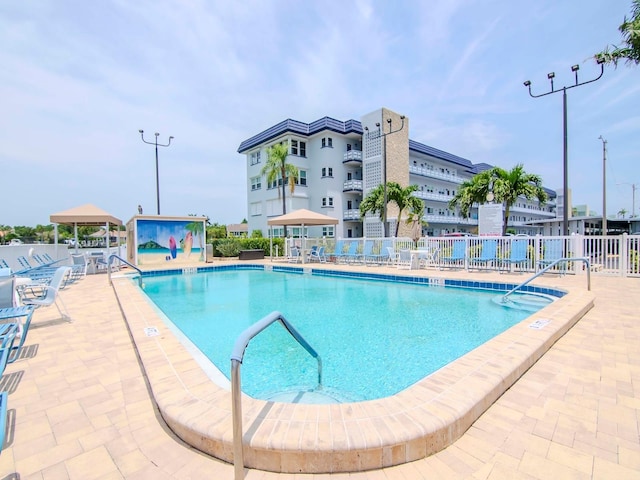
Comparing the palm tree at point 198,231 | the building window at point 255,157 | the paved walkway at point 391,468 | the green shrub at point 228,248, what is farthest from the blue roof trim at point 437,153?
the paved walkway at point 391,468

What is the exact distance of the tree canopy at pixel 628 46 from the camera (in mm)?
9734

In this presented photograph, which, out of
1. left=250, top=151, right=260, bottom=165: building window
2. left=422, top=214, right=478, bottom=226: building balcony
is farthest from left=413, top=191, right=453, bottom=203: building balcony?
left=250, top=151, right=260, bottom=165: building window

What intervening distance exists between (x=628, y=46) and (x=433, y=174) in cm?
2374

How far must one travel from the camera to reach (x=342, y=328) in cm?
593

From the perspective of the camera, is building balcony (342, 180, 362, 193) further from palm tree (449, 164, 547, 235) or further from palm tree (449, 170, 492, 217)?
palm tree (449, 164, 547, 235)

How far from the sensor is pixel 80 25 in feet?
26.2

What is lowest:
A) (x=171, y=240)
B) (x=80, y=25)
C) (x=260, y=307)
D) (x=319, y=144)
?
(x=260, y=307)

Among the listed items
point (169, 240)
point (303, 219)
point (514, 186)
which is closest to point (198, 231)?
point (169, 240)

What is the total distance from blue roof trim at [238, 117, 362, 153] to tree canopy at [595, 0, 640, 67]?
1862 centimetres

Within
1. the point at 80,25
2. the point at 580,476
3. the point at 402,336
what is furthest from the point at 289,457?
the point at 80,25

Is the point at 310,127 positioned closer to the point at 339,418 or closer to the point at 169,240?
the point at 169,240

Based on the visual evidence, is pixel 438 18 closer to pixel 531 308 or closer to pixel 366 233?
pixel 531 308

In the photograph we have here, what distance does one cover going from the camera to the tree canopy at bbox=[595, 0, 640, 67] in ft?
31.9

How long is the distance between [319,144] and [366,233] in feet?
29.9
